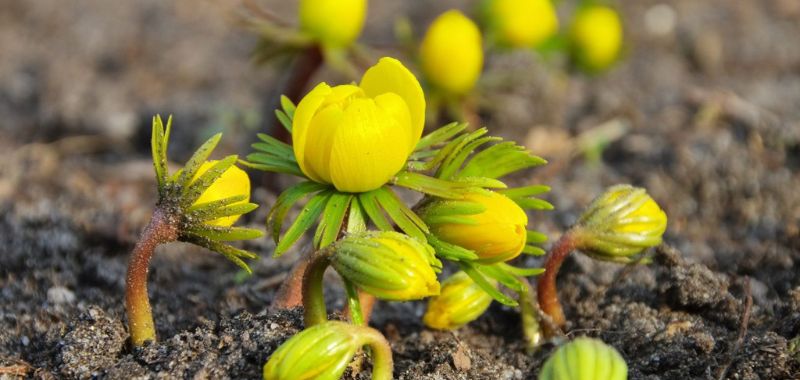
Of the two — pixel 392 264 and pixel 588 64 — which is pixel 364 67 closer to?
pixel 588 64

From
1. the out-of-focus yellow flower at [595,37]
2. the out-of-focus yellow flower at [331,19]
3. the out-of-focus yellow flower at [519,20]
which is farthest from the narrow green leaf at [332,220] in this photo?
the out-of-focus yellow flower at [595,37]

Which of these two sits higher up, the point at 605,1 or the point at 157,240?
the point at 157,240

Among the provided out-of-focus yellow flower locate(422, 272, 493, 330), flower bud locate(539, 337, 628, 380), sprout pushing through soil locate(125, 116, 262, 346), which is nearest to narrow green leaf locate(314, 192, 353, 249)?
sprout pushing through soil locate(125, 116, 262, 346)

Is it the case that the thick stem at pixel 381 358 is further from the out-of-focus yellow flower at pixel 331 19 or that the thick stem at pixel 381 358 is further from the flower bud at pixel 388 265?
the out-of-focus yellow flower at pixel 331 19

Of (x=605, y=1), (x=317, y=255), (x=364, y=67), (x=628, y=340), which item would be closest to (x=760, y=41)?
(x=605, y=1)

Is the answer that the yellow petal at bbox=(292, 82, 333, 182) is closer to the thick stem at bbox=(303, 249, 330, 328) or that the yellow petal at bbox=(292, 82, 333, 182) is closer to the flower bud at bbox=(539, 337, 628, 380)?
the thick stem at bbox=(303, 249, 330, 328)

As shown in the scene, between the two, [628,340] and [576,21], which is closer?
[628,340]
